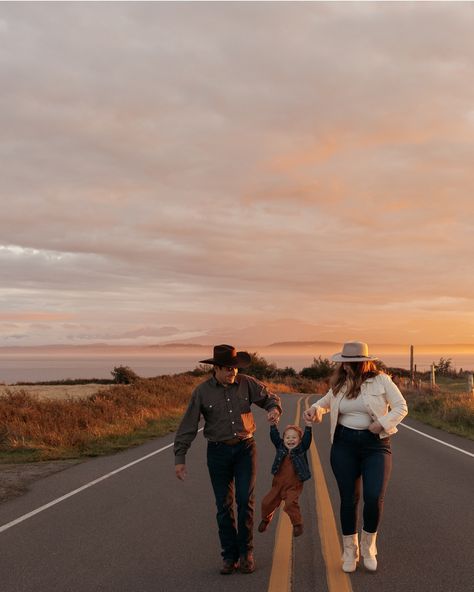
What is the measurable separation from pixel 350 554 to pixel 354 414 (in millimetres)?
1188

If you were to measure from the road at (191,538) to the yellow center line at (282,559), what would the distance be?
1 centimetres

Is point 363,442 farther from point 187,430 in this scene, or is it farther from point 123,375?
point 123,375

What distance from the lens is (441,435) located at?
62.5 ft

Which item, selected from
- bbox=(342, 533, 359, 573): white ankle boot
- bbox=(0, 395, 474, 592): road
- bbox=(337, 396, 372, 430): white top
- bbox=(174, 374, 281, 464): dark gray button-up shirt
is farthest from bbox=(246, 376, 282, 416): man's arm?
bbox=(0, 395, 474, 592): road

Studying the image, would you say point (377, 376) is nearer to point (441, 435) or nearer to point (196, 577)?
point (196, 577)

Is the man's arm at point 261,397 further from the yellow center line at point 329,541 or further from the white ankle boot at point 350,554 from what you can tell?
the yellow center line at point 329,541

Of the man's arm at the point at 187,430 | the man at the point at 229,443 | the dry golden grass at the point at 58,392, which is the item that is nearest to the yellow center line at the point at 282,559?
the man at the point at 229,443

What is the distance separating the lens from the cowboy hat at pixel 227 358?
5875 mm

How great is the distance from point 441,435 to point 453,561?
45.2 ft

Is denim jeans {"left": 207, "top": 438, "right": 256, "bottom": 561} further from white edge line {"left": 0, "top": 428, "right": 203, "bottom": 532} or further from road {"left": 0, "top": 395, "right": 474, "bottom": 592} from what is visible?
white edge line {"left": 0, "top": 428, "right": 203, "bottom": 532}

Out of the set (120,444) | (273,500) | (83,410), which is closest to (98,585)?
(273,500)

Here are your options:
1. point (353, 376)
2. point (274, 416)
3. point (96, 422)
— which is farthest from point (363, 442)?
point (96, 422)

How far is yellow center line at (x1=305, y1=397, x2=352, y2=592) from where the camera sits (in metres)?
5.35

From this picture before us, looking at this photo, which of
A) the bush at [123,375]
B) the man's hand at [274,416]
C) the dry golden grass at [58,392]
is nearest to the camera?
the man's hand at [274,416]
